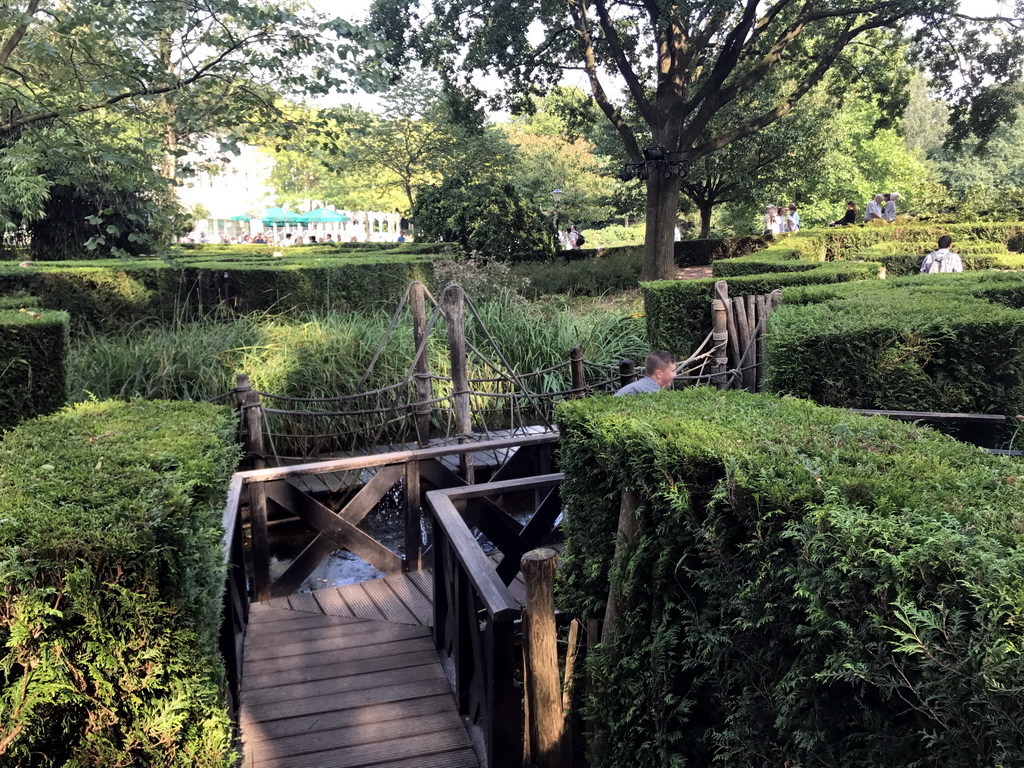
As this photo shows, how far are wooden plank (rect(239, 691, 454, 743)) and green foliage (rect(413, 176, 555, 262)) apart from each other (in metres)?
15.4

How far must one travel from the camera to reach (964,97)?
55.9 feet

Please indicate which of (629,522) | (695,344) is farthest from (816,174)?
(629,522)

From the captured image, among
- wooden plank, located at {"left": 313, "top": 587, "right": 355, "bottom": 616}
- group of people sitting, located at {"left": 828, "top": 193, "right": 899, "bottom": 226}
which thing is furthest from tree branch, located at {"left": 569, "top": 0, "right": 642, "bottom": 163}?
wooden plank, located at {"left": 313, "top": 587, "right": 355, "bottom": 616}

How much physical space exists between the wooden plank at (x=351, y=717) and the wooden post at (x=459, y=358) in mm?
3438

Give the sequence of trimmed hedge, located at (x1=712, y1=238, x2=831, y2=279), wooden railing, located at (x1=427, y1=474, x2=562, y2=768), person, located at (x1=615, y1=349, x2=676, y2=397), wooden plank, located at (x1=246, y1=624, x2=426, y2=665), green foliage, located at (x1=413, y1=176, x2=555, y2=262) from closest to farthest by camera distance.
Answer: wooden railing, located at (x1=427, y1=474, x2=562, y2=768) < wooden plank, located at (x1=246, y1=624, x2=426, y2=665) < person, located at (x1=615, y1=349, x2=676, y2=397) < trimmed hedge, located at (x1=712, y1=238, x2=831, y2=279) < green foliage, located at (x1=413, y1=176, x2=555, y2=262)

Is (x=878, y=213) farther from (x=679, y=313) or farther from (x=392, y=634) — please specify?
(x=392, y=634)

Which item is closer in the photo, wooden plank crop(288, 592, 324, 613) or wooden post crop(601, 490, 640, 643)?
wooden post crop(601, 490, 640, 643)

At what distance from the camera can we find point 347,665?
13.9ft

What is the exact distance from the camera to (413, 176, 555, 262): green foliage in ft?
62.1

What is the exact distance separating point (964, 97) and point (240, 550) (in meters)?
18.7

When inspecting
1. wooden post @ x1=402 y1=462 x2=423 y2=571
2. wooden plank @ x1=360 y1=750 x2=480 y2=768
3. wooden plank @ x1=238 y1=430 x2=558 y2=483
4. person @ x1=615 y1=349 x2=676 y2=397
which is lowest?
wooden plank @ x1=360 y1=750 x2=480 y2=768

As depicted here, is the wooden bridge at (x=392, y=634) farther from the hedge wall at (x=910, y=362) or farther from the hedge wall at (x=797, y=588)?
the hedge wall at (x=910, y=362)

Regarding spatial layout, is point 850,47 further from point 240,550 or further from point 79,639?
point 79,639

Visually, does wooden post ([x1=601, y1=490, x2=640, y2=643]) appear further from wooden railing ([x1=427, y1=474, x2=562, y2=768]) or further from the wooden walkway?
Result: the wooden walkway
